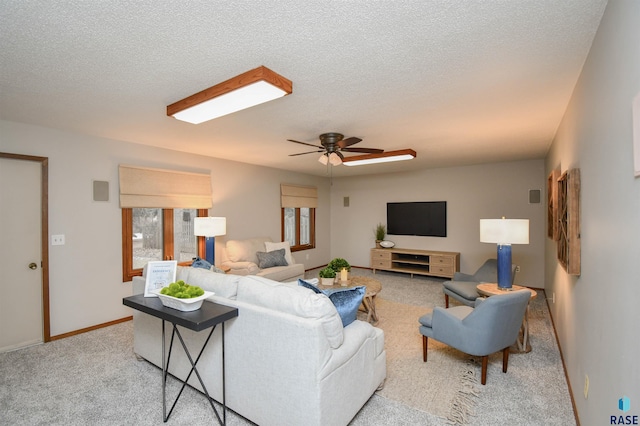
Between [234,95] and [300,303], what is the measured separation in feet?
4.93

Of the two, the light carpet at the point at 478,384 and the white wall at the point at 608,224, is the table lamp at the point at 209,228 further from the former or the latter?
the white wall at the point at 608,224

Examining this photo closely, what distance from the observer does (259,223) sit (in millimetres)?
6027

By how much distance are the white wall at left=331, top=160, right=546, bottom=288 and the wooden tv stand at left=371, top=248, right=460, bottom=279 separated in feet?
0.89

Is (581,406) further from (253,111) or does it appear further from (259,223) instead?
(259,223)

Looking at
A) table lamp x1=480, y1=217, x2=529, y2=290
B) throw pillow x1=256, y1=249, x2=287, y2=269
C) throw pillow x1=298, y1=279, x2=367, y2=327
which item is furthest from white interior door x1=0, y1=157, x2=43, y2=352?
table lamp x1=480, y1=217, x2=529, y2=290

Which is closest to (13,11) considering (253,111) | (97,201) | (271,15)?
(271,15)

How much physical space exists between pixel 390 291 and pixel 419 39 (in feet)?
14.6

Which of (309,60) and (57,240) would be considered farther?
(57,240)

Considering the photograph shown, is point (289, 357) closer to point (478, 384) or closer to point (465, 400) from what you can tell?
point (465, 400)

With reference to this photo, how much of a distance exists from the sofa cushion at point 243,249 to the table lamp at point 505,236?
3.61m

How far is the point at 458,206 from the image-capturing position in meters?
6.29

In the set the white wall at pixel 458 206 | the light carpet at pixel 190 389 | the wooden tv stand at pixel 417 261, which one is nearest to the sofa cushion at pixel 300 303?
the light carpet at pixel 190 389

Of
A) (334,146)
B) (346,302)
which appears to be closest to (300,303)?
(346,302)

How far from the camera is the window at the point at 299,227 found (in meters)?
6.84
